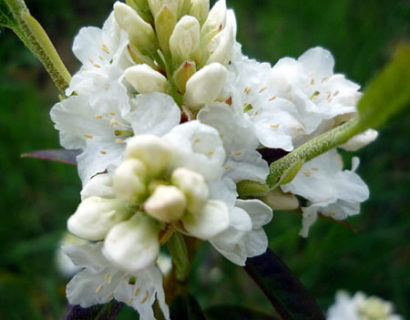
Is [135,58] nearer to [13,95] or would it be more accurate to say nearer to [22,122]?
[22,122]

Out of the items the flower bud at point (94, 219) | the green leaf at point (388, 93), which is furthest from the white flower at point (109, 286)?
the green leaf at point (388, 93)

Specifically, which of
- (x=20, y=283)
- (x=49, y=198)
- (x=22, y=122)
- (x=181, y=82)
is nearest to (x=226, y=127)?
(x=181, y=82)

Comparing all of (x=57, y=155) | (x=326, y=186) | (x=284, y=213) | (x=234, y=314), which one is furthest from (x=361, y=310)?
(x=57, y=155)

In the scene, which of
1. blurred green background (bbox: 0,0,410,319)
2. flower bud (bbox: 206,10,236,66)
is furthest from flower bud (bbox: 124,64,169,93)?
blurred green background (bbox: 0,0,410,319)

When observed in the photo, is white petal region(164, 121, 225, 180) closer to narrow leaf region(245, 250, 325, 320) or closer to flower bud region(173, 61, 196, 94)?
flower bud region(173, 61, 196, 94)

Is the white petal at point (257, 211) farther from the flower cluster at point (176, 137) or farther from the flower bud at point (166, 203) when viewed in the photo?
the flower bud at point (166, 203)

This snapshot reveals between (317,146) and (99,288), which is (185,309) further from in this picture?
(317,146)

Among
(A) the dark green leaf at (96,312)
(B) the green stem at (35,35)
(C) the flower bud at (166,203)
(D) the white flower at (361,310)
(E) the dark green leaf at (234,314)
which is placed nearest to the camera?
(C) the flower bud at (166,203)
